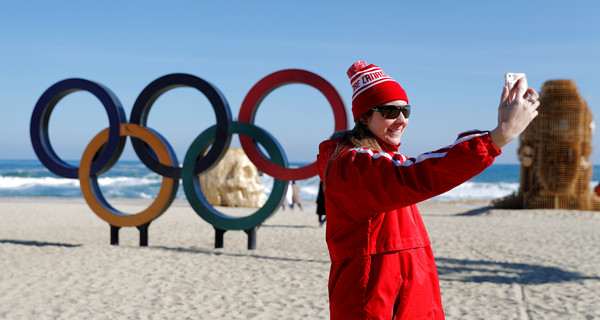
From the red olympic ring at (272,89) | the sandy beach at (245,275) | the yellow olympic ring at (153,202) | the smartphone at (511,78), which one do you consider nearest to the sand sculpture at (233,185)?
the sandy beach at (245,275)

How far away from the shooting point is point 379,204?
1616mm

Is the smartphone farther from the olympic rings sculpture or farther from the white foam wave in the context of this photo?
the white foam wave

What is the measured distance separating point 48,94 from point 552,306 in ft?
28.5

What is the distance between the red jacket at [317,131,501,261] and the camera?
1450mm

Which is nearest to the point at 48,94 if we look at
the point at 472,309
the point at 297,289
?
the point at 297,289

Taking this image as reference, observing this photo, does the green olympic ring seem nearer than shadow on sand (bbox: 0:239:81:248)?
Yes

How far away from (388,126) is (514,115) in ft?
1.66

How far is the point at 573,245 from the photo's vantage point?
400 inches

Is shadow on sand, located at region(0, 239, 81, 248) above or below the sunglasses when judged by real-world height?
below

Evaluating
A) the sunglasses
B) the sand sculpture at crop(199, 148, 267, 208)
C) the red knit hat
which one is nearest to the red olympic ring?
the red knit hat

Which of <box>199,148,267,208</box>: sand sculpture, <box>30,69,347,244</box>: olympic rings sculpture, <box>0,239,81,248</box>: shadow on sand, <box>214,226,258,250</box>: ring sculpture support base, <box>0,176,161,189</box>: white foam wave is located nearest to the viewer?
<box>30,69,347,244</box>: olympic rings sculpture

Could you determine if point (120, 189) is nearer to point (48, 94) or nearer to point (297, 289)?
point (48, 94)

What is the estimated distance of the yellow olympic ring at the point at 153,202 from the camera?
8922mm

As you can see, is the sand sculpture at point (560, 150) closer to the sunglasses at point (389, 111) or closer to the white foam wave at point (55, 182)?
the sunglasses at point (389, 111)
